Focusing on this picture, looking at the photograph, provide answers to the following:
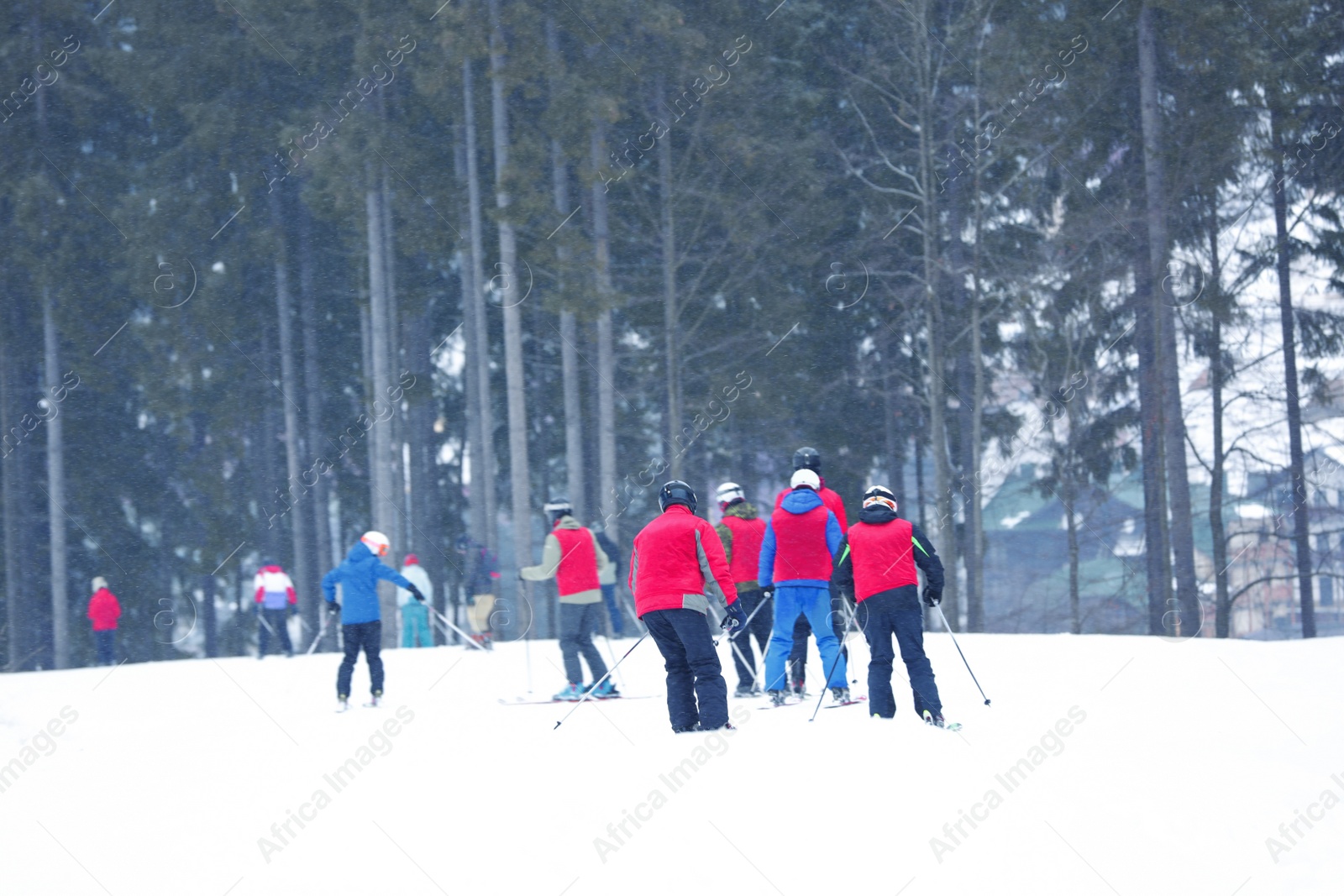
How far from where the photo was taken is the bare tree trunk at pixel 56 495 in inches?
1027

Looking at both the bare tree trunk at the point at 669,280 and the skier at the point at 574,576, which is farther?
the bare tree trunk at the point at 669,280

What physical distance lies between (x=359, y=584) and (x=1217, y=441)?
60.1ft

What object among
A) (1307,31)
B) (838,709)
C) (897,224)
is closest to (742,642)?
(838,709)

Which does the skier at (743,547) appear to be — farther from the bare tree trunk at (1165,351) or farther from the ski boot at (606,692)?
the bare tree trunk at (1165,351)

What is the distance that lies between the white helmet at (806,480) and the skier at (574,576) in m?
2.23

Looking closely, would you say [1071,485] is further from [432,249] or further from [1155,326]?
[432,249]

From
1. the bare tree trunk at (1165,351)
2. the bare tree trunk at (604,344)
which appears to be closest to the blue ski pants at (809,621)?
the bare tree trunk at (1165,351)

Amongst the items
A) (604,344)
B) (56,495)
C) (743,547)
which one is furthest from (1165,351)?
(56,495)

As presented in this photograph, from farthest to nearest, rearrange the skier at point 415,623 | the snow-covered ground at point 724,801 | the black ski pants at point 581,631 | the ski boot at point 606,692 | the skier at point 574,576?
the skier at point 415,623
the ski boot at point 606,692
the black ski pants at point 581,631
the skier at point 574,576
the snow-covered ground at point 724,801

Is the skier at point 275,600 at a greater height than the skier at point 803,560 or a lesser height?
lesser

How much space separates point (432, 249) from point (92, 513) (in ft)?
35.3

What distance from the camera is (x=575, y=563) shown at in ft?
37.3

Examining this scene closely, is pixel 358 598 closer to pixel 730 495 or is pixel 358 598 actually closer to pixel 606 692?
pixel 606 692

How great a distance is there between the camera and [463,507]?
3400cm
